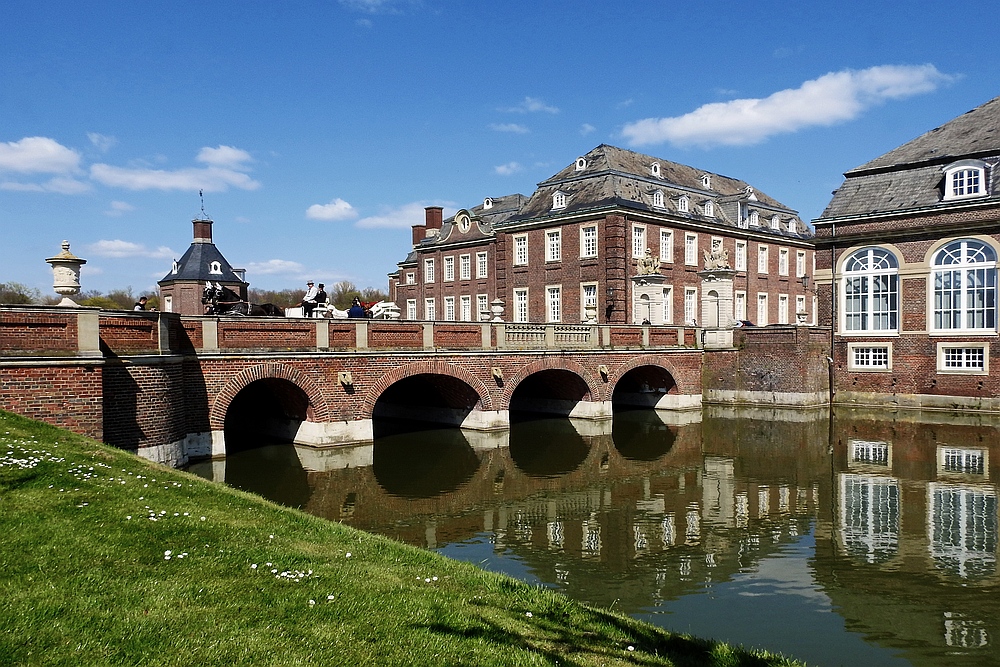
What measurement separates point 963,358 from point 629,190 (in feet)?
56.4

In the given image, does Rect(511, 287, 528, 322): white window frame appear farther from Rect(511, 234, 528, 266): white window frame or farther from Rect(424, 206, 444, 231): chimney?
Rect(424, 206, 444, 231): chimney

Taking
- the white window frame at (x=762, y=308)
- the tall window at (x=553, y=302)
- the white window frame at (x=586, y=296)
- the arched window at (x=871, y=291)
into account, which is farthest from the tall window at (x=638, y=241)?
the white window frame at (x=762, y=308)

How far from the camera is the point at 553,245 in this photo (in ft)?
128

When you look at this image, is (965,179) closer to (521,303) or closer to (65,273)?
(521,303)

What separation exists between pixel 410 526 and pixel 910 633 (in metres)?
7.81

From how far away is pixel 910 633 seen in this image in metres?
8.32

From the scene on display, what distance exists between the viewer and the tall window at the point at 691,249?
39.4 meters

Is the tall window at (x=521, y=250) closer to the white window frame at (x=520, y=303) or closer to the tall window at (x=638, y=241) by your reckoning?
the white window frame at (x=520, y=303)

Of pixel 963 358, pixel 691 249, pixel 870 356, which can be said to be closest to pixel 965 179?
pixel 963 358

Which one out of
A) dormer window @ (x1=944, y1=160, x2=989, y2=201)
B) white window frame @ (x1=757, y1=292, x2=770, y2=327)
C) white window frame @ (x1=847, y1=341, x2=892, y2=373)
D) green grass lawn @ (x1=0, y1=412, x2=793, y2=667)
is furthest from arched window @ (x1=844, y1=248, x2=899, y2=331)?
green grass lawn @ (x1=0, y1=412, x2=793, y2=667)

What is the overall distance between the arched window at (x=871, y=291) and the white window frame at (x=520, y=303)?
54.4ft

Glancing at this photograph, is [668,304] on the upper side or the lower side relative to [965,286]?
lower

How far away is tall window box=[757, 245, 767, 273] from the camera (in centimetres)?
4431

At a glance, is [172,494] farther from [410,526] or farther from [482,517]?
[482,517]
